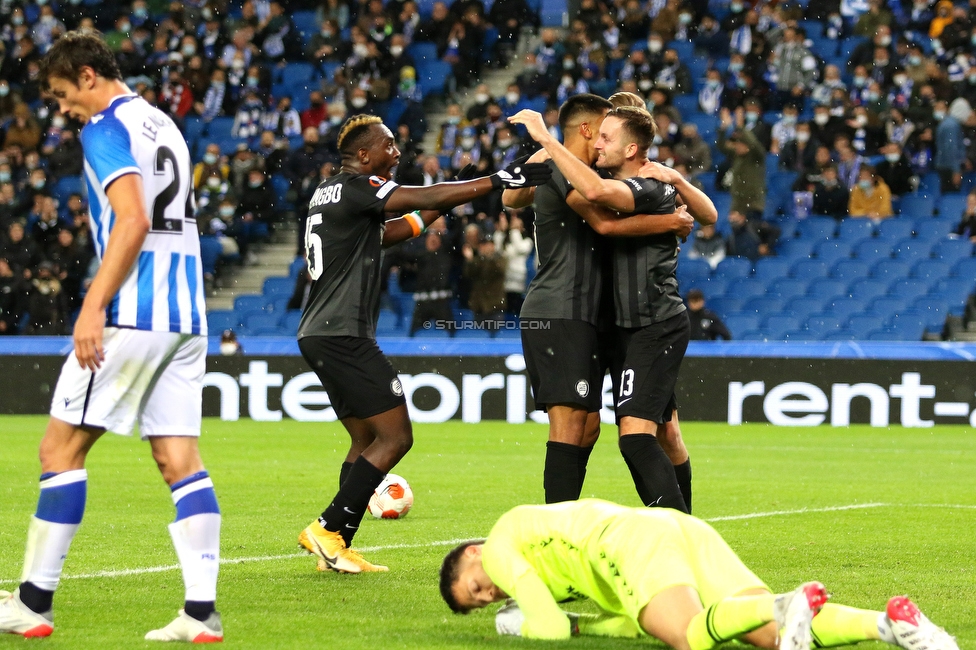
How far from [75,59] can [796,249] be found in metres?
15.5

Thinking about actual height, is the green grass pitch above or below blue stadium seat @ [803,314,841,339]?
below

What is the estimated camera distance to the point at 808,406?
15.6 meters

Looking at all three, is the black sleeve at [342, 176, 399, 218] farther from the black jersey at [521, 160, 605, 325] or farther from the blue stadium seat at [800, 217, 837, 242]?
the blue stadium seat at [800, 217, 837, 242]

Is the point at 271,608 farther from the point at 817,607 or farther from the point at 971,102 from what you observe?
the point at 971,102

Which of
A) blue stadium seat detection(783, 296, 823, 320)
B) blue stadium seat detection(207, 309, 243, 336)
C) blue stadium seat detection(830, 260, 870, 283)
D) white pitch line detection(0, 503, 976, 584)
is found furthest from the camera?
blue stadium seat detection(207, 309, 243, 336)

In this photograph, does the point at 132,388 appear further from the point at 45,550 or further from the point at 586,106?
the point at 586,106

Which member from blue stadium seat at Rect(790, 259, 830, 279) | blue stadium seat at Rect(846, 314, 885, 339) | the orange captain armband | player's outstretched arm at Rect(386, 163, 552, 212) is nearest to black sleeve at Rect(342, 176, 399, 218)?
player's outstretched arm at Rect(386, 163, 552, 212)

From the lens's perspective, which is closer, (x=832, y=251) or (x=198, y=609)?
(x=198, y=609)

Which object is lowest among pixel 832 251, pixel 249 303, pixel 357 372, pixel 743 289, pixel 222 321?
pixel 222 321

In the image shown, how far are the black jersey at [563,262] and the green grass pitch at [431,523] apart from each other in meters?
Result: 1.28

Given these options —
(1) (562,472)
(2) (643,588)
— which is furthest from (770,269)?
(2) (643,588)

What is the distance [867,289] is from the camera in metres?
18.3

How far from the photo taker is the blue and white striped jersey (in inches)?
170

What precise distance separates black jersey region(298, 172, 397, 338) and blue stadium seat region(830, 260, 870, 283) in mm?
13379
